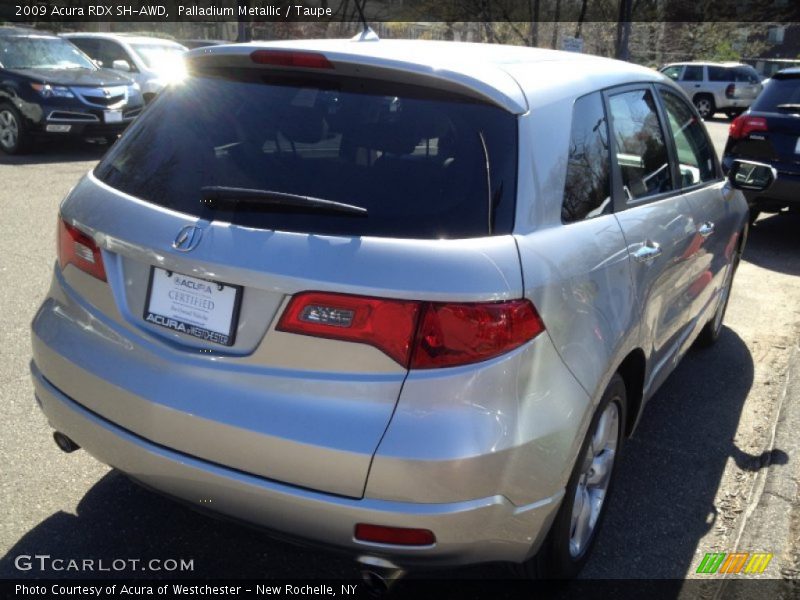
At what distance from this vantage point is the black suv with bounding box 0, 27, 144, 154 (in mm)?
11805

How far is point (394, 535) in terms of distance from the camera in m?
2.31

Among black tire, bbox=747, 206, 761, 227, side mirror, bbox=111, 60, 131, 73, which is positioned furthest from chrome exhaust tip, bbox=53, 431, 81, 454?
side mirror, bbox=111, 60, 131, 73

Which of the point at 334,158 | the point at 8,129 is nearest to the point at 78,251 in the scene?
the point at 334,158

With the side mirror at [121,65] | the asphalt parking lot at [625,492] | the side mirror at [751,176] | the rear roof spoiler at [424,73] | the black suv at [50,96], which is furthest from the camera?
the side mirror at [121,65]

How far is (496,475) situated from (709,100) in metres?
27.6

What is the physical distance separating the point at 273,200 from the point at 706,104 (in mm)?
27538

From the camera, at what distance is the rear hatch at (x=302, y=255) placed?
2.28 metres

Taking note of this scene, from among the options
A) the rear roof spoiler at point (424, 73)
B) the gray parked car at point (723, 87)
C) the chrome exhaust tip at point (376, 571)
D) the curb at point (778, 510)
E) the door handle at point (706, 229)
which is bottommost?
the gray parked car at point (723, 87)

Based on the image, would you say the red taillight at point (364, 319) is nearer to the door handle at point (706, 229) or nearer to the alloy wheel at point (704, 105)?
the door handle at point (706, 229)

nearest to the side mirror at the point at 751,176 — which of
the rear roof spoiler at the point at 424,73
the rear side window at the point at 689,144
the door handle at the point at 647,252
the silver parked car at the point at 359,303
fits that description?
the rear side window at the point at 689,144

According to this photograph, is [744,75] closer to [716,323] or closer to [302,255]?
[716,323]

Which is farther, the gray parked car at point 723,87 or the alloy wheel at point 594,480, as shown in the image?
the gray parked car at point 723,87

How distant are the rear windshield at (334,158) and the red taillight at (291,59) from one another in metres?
0.05

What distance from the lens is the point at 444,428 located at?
7.38 ft
